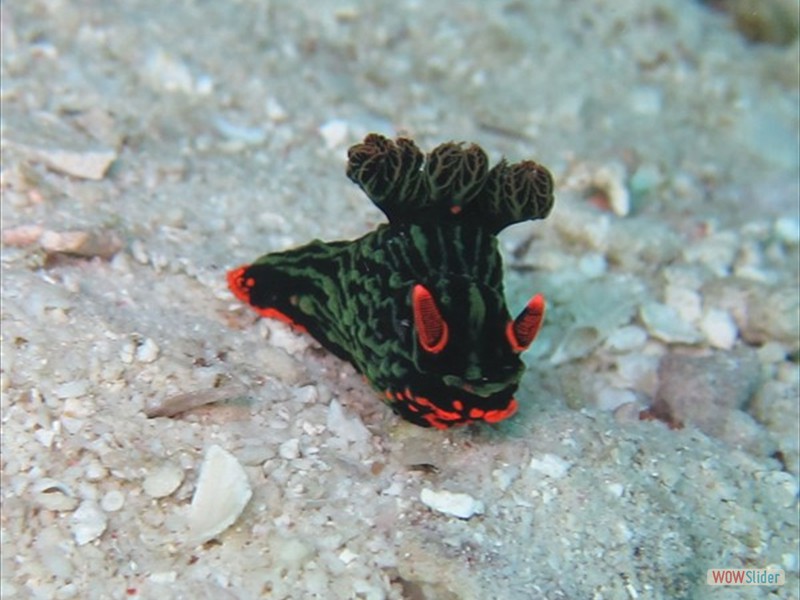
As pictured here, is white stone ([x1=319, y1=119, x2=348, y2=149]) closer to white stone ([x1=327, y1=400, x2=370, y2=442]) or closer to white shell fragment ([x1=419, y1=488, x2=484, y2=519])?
white stone ([x1=327, y1=400, x2=370, y2=442])

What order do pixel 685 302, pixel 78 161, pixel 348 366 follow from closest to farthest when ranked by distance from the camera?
pixel 348 366, pixel 78 161, pixel 685 302

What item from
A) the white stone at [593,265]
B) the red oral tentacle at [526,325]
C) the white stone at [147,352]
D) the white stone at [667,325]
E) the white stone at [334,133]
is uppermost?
the red oral tentacle at [526,325]

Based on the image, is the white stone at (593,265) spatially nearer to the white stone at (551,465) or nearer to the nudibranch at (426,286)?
the nudibranch at (426,286)

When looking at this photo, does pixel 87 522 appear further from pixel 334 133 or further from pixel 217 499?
pixel 334 133

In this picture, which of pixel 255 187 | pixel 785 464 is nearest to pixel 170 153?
pixel 255 187

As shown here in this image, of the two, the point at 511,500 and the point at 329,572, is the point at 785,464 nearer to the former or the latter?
the point at 511,500

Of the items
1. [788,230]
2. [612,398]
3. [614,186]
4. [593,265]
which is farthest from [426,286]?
[788,230]

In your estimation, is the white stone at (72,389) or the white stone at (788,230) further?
the white stone at (788,230)

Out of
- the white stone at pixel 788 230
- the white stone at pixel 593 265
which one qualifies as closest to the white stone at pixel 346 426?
the white stone at pixel 593 265
